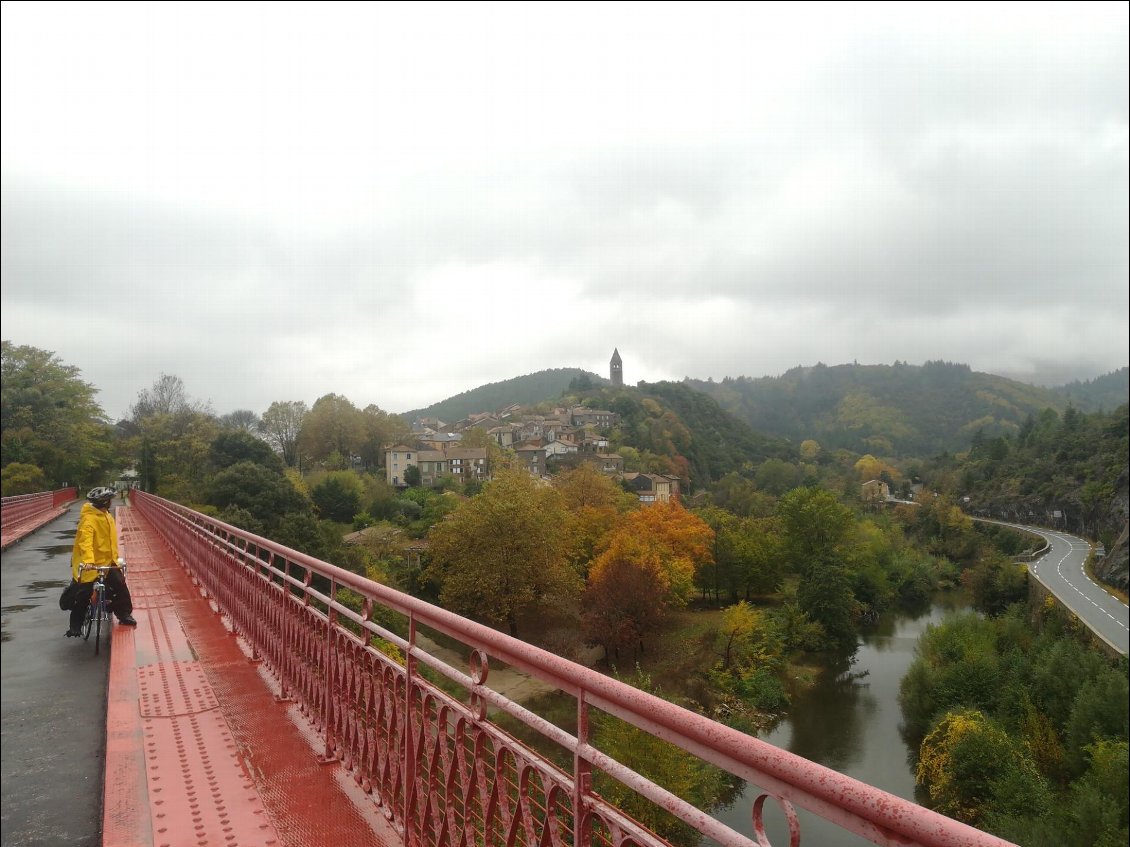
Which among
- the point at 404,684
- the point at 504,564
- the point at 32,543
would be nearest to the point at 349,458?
the point at 504,564

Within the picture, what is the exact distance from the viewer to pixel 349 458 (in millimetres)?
66938

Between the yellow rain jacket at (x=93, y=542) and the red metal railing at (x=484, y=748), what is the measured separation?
9.34 feet

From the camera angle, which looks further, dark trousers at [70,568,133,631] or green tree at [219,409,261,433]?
green tree at [219,409,261,433]

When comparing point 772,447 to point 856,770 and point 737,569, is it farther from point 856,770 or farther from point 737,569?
point 856,770

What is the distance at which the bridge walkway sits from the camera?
10.4 feet

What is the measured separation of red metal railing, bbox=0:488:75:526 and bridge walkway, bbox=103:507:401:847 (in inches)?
530

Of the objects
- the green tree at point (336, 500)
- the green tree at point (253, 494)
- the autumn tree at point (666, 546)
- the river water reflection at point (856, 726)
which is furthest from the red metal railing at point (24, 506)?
the autumn tree at point (666, 546)

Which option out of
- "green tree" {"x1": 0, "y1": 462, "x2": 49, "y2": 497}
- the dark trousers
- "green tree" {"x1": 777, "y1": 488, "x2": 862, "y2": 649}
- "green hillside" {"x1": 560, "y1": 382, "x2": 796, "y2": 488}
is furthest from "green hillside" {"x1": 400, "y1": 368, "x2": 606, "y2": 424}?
the dark trousers

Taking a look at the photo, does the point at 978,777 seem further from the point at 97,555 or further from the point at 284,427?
the point at 284,427

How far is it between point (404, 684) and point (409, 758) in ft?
0.97

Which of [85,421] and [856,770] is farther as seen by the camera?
[85,421]

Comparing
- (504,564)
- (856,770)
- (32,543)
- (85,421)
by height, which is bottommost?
(856,770)

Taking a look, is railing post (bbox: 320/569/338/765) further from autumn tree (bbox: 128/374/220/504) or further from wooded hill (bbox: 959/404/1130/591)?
wooded hill (bbox: 959/404/1130/591)

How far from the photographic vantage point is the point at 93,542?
22.3 ft
